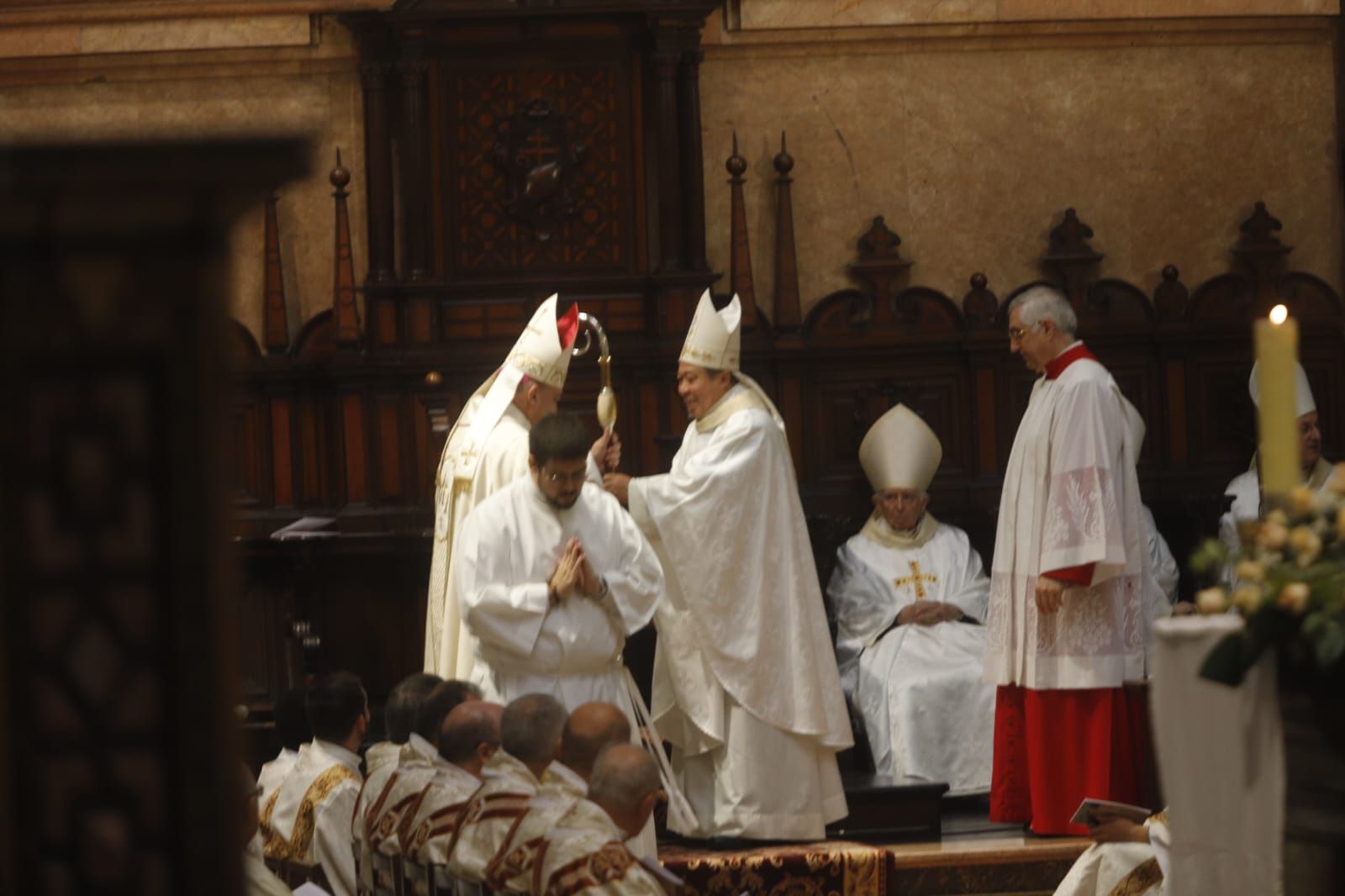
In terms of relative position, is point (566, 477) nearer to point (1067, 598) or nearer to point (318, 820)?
point (318, 820)

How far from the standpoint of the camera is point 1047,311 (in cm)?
710

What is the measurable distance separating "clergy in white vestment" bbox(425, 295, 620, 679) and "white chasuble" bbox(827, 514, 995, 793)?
1.69 metres

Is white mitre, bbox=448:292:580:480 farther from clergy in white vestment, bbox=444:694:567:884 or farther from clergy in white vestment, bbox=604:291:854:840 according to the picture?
clergy in white vestment, bbox=444:694:567:884

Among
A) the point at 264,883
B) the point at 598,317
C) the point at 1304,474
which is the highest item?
the point at 598,317

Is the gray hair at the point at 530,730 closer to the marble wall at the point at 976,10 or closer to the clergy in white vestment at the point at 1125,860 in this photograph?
the clergy in white vestment at the point at 1125,860

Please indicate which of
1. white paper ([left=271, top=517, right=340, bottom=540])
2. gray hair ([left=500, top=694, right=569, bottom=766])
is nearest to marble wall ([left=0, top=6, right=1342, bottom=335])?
white paper ([left=271, top=517, right=340, bottom=540])

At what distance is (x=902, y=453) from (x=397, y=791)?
14.5 feet

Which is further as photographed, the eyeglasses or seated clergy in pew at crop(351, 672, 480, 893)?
the eyeglasses

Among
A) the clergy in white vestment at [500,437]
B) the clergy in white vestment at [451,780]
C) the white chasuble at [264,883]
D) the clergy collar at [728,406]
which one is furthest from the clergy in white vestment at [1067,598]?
the white chasuble at [264,883]

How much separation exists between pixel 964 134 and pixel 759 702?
3.75 m

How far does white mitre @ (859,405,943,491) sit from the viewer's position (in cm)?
850

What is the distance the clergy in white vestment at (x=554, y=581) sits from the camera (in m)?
5.74

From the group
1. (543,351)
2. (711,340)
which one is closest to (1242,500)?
(711,340)

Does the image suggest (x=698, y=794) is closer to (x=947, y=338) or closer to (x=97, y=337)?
(x=947, y=338)
